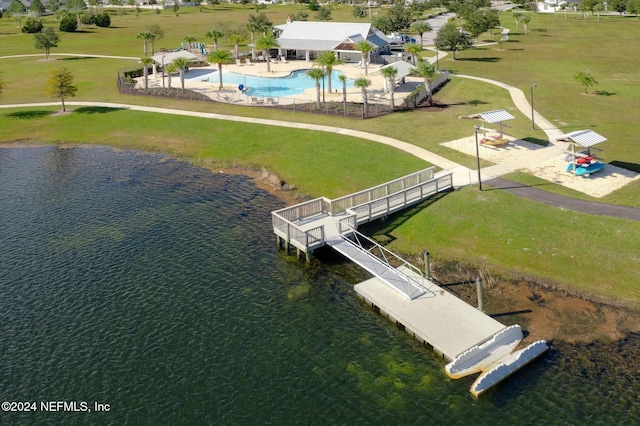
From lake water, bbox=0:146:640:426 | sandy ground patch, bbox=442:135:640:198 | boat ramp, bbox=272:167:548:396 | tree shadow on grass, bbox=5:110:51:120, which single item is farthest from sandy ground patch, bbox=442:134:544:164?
tree shadow on grass, bbox=5:110:51:120

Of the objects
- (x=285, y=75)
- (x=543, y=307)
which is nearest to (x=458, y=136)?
(x=543, y=307)

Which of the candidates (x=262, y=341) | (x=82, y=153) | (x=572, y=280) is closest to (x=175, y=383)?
(x=262, y=341)

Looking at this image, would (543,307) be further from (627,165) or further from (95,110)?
(95,110)

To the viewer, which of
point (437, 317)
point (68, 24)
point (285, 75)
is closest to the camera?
point (437, 317)

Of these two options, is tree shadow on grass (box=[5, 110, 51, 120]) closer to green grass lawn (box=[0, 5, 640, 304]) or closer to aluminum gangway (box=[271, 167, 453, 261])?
green grass lawn (box=[0, 5, 640, 304])

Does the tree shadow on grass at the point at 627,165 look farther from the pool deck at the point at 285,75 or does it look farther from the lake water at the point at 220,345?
the pool deck at the point at 285,75

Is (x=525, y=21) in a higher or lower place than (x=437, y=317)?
higher

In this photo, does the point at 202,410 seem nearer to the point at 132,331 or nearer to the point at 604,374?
the point at 132,331

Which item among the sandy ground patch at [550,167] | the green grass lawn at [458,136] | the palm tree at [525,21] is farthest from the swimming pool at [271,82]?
the palm tree at [525,21]

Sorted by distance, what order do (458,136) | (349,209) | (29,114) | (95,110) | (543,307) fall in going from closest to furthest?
(543,307) < (349,209) < (458,136) < (29,114) < (95,110)
